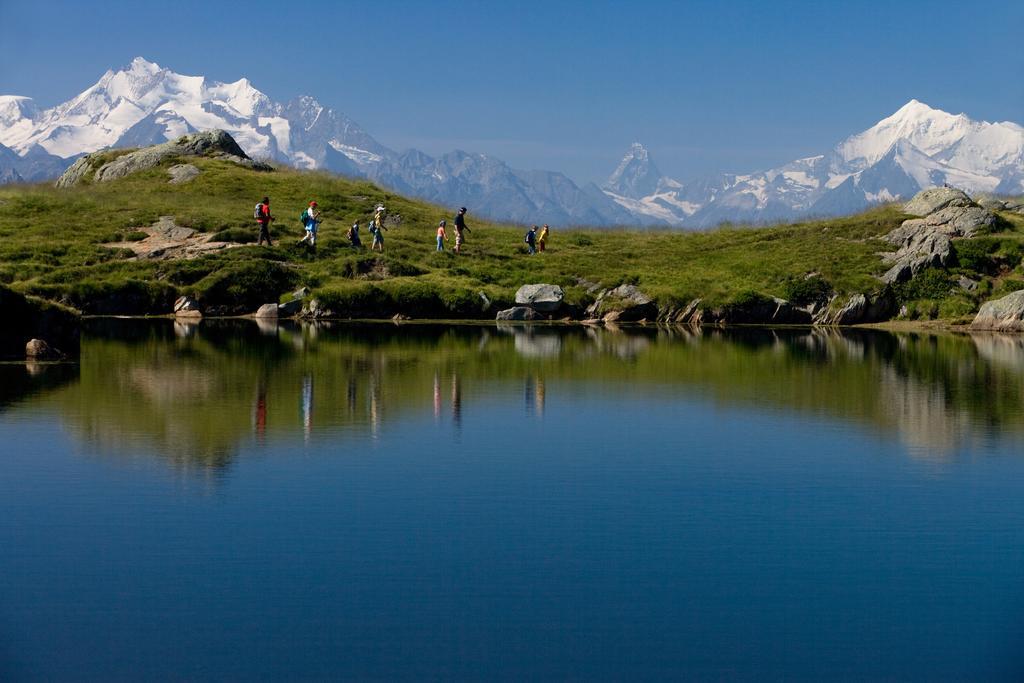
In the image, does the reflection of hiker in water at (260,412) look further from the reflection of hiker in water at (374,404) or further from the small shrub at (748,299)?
the small shrub at (748,299)

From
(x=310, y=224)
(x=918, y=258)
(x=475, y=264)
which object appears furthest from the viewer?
(x=475, y=264)

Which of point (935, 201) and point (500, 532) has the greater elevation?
point (935, 201)

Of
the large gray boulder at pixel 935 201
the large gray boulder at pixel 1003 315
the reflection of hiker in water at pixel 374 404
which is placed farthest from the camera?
the large gray boulder at pixel 935 201

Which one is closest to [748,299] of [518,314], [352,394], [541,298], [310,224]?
[541,298]

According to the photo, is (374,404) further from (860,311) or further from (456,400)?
(860,311)

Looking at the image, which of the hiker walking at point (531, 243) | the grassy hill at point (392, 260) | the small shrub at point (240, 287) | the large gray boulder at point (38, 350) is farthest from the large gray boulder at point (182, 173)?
the large gray boulder at point (38, 350)

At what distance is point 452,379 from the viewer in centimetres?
4147

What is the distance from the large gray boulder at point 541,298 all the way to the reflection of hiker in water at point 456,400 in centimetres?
3706

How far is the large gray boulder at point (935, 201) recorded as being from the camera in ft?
331

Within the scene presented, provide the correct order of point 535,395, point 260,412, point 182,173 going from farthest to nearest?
point 182,173, point 535,395, point 260,412

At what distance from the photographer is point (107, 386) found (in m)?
36.9

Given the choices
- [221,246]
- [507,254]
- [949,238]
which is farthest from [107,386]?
[949,238]

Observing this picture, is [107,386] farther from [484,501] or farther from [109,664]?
[109,664]

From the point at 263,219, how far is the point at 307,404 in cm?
5081
